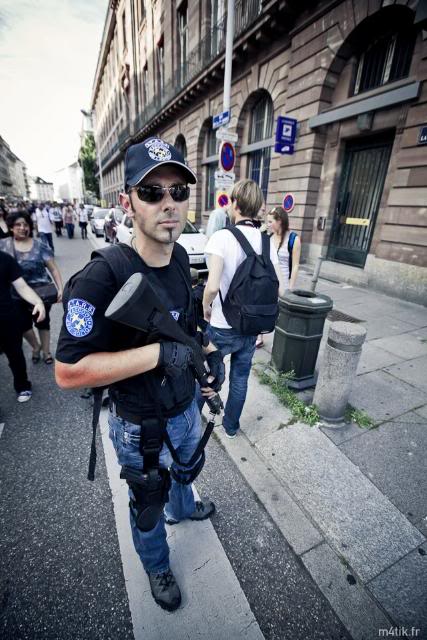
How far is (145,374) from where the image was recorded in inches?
51.3

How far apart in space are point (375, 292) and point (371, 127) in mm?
4046

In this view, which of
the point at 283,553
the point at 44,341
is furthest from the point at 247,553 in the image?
the point at 44,341

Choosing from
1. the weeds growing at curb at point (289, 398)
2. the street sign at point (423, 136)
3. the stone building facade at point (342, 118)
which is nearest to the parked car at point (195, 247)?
the stone building facade at point (342, 118)

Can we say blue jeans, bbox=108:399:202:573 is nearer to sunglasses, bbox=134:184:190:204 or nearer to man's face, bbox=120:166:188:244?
man's face, bbox=120:166:188:244

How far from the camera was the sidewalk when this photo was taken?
167 centimetres

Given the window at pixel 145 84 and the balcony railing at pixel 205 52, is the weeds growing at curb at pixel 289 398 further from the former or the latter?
the window at pixel 145 84

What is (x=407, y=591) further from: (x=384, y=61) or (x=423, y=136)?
(x=384, y=61)

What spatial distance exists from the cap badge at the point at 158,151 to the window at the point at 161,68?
81.9ft

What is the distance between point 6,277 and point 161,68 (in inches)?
1014

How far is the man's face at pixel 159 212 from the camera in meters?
1.27

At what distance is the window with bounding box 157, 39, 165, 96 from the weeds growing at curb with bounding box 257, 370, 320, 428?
959 inches

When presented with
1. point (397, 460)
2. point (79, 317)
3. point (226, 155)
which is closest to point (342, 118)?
point (226, 155)

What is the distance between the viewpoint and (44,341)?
418 centimetres

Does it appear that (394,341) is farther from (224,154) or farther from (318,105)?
(318,105)
